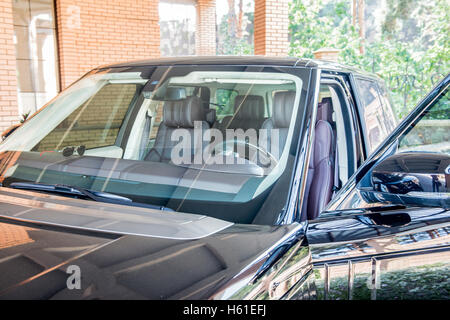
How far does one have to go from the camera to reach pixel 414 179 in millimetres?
1478

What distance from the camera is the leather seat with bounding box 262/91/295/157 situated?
6.24 feet

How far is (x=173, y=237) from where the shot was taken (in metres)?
1.33

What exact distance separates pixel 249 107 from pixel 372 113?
3.47ft

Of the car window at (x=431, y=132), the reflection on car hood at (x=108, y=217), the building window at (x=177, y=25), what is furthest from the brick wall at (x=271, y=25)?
the reflection on car hood at (x=108, y=217)

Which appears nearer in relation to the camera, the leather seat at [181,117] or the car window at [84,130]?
the car window at [84,130]

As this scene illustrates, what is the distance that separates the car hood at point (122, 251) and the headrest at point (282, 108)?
64 centimetres

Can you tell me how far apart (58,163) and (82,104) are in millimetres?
655

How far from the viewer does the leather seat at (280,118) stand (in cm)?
190

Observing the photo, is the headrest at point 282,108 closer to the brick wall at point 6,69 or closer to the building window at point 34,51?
the brick wall at point 6,69

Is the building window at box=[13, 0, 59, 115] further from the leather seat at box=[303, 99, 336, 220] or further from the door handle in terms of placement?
the door handle

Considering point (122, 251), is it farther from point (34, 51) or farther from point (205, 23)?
point (205, 23)

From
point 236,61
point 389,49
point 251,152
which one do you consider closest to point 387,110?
point 236,61
